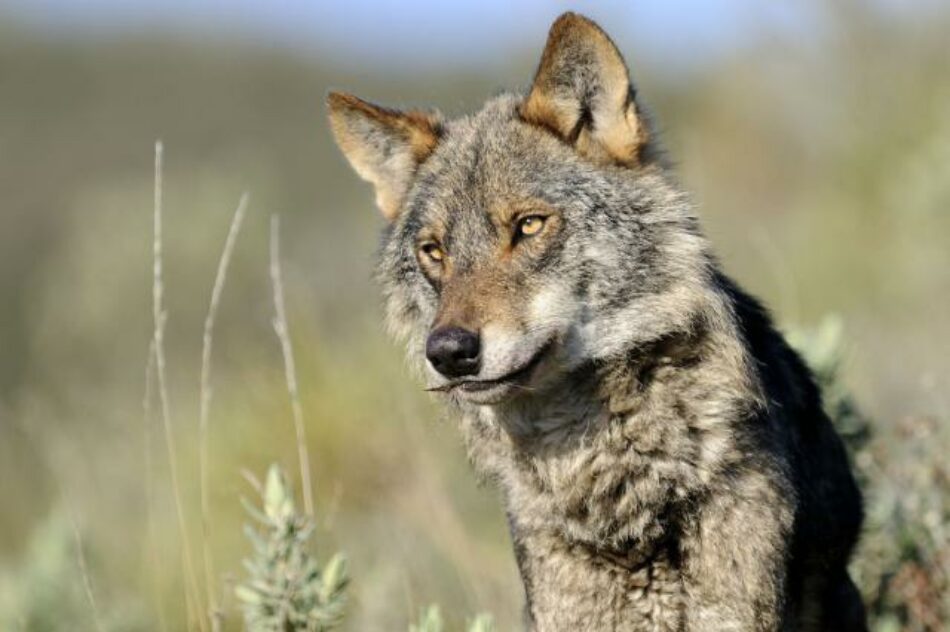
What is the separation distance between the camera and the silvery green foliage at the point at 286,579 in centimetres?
445

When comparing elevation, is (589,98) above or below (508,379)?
above

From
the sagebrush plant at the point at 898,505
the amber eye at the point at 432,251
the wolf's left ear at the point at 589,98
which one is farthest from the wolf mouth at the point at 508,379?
the sagebrush plant at the point at 898,505

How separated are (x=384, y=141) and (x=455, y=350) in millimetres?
1345

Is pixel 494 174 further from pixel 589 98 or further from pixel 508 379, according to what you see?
pixel 508 379

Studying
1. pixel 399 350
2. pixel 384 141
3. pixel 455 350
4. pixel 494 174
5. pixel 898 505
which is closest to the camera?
pixel 455 350

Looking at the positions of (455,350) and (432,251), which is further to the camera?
(432,251)

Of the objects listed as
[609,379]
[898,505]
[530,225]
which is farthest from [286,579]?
[898,505]

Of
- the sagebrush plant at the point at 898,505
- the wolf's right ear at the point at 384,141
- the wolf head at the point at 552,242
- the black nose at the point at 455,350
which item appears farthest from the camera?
the sagebrush plant at the point at 898,505

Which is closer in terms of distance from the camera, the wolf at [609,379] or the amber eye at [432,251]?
the wolf at [609,379]

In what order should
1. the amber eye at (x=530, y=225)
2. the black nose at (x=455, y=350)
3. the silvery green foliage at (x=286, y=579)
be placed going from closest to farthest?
the black nose at (x=455, y=350) → the amber eye at (x=530, y=225) → the silvery green foliage at (x=286, y=579)

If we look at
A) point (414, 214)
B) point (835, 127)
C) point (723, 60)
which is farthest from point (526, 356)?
point (723, 60)

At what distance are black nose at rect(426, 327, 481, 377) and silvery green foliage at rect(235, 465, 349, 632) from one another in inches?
31.7

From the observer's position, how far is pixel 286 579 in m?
4.45

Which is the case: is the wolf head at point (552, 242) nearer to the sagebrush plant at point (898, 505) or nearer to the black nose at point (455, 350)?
the black nose at point (455, 350)
